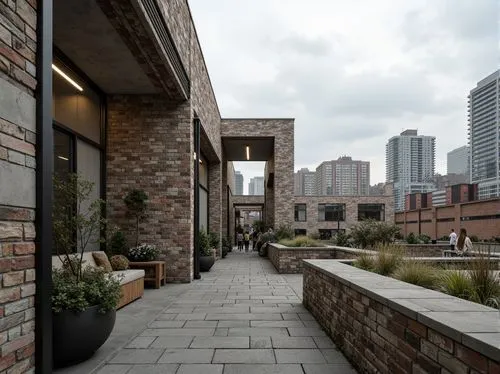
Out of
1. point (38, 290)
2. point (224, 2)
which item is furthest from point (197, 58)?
point (38, 290)

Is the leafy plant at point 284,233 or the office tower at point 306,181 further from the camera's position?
the office tower at point 306,181

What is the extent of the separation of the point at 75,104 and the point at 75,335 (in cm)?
498

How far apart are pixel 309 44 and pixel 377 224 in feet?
22.2

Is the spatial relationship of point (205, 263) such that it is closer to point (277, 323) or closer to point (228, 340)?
point (277, 323)

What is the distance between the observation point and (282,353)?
382 centimetres

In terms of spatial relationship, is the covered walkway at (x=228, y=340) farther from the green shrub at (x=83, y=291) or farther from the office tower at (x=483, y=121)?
the office tower at (x=483, y=121)

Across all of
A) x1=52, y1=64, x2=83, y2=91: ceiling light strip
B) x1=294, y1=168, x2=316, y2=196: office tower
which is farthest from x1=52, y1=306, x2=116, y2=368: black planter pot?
x1=294, y1=168, x2=316, y2=196: office tower

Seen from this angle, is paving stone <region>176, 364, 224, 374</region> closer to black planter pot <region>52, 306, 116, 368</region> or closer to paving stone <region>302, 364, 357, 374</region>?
paving stone <region>302, 364, 357, 374</region>

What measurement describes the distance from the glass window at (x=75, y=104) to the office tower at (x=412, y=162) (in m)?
53.9

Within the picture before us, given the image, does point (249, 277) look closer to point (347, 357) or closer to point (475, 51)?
point (347, 357)

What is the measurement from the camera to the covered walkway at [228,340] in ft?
11.3

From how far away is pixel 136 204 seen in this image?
327 inches

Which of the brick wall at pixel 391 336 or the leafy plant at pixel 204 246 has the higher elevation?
the brick wall at pixel 391 336

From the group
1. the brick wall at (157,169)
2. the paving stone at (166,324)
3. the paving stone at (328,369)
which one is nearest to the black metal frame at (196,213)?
the brick wall at (157,169)
